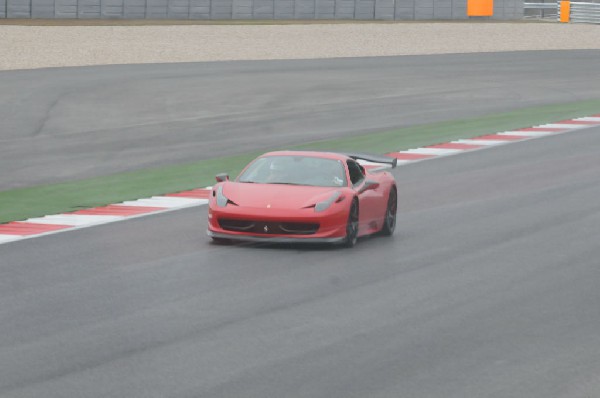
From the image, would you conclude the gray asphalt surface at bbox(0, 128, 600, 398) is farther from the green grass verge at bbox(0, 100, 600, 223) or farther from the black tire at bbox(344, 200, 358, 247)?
the green grass verge at bbox(0, 100, 600, 223)

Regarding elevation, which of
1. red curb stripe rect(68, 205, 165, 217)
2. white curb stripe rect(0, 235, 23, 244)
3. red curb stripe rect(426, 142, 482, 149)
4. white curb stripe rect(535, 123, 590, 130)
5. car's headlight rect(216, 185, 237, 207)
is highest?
car's headlight rect(216, 185, 237, 207)

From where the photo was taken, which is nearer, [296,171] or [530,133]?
[296,171]

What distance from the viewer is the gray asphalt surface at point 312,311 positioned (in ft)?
32.8

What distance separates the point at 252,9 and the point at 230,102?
1133 inches

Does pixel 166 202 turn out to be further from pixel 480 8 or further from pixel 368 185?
pixel 480 8

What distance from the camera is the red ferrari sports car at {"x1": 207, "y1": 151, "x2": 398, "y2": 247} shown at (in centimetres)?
1642

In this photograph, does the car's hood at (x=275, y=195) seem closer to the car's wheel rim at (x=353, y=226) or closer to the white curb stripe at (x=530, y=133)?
the car's wheel rim at (x=353, y=226)

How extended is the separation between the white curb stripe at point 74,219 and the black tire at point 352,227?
398cm

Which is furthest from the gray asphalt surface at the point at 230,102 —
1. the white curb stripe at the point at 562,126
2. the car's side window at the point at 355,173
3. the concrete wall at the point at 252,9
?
the concrete wall at the point at 252,9

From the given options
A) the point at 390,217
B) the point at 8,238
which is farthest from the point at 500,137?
the point at 8,238

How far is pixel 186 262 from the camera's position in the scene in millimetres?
15641

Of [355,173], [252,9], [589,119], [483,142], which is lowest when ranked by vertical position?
[483,142]

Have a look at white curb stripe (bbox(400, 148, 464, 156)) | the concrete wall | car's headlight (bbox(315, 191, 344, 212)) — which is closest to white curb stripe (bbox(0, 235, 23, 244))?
car's headlight (bbox(315, 191, 344, 212))

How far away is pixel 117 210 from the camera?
20.6m
